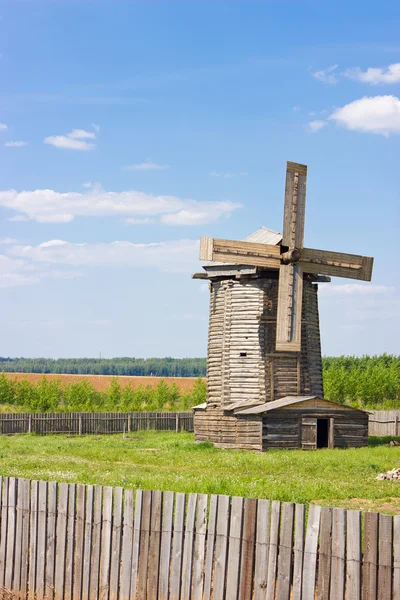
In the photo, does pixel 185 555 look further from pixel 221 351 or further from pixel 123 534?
pixel 221 351

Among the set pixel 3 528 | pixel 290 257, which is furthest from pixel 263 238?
pixel 3 528

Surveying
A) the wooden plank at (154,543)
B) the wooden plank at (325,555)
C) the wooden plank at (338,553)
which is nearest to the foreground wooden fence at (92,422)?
the wooden plank at (154,543)

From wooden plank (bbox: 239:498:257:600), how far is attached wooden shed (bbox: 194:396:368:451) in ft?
81.4

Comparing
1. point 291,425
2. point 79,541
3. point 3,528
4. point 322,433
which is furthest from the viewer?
point 322,433

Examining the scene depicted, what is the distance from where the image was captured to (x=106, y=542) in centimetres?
878

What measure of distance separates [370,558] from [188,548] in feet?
6.52

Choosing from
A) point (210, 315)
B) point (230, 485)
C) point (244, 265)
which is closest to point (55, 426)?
point (210, 315)

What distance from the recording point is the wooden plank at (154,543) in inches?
329

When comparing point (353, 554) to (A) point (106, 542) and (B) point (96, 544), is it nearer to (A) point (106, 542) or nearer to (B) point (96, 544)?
(A) point (106, 542)

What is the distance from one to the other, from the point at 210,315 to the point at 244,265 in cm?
336

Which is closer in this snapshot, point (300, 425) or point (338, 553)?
point (338, 553)

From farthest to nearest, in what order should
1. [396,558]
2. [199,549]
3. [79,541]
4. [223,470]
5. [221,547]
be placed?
[223,470], [79,541], [199,549], [221,547], [396,558]

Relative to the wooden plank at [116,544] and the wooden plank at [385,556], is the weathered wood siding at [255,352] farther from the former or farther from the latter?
the wooden plank at [385,556]

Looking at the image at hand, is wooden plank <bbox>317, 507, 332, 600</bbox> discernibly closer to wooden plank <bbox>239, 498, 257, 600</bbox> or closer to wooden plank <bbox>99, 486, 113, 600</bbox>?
wooden plank <bbox>239, 498, 257, 600</bbox>
